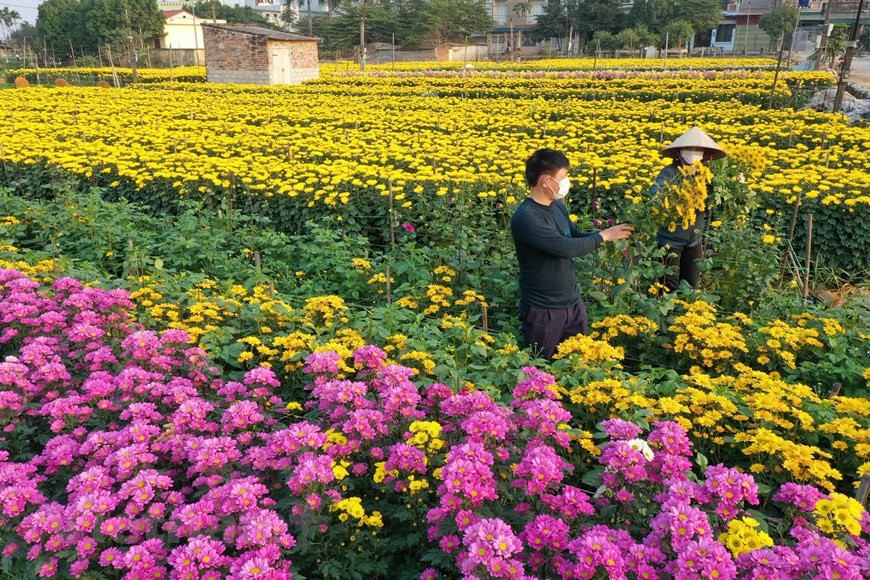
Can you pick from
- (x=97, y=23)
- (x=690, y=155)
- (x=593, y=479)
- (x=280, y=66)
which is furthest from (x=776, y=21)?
(x=593, y=479)

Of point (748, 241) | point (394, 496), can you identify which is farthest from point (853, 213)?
point (394, 496)

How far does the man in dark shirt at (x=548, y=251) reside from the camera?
11.3 feet

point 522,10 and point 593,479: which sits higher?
point 522,10

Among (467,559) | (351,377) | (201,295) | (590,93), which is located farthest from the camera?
(590,93)

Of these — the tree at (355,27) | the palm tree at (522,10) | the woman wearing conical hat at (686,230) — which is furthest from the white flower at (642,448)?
the palm tree at (522,10)

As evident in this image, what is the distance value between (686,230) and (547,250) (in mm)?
1768

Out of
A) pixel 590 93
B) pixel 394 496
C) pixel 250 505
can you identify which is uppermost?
pixel 590 93

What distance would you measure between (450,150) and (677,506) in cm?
712

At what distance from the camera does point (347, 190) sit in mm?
6441

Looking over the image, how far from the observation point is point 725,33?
66.6 metres

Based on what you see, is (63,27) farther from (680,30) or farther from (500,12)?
(680,30)

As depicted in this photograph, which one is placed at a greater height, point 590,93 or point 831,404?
point 590,93

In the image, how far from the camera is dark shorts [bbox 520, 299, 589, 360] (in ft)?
12.1

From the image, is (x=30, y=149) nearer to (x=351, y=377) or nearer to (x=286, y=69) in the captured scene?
(x=351, y=377)
